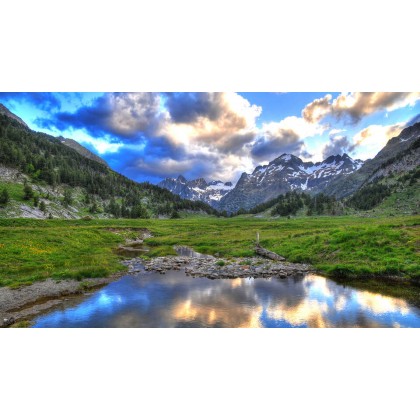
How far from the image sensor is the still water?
41.5ft

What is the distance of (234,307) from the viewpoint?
14.4m

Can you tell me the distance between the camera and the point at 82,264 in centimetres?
2283

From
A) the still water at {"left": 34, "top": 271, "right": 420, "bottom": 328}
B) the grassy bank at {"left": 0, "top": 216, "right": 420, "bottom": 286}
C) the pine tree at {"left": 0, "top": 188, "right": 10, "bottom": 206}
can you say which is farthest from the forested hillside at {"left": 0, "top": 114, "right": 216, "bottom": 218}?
the still water at {"left": 34, "top": 271, "right": 420, "bottom": 328}

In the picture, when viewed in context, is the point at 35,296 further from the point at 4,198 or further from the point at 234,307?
the point at 4,198

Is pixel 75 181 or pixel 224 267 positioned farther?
pixel 75 181

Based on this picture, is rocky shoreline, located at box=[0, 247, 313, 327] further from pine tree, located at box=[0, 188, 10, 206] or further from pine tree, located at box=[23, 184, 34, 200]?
pine tree, located at box=[23, 184, 34, 200]

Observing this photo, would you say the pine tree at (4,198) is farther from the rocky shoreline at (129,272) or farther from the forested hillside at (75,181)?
the rocky shoreline at (129,272)

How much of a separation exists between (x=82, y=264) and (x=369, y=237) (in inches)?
957

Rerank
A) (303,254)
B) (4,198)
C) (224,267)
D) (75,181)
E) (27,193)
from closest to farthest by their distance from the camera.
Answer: (224,267) < (303,254) < (4,198) < (27,193) < (75,181)

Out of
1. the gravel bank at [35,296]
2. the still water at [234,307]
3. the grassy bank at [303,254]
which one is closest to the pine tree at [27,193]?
the grassy bank at [303,254]

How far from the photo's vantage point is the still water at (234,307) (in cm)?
1266

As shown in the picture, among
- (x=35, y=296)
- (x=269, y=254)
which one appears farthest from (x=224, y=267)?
(x=35, y=296)

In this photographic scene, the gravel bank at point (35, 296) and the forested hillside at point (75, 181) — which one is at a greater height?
the forested hillside at point (75, 181)
